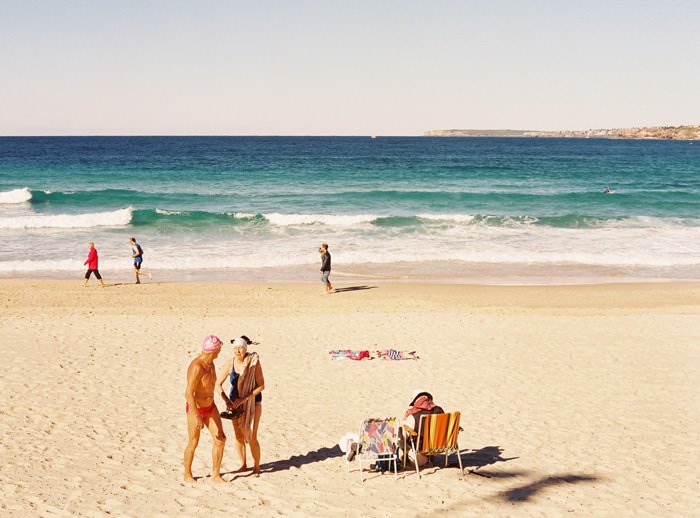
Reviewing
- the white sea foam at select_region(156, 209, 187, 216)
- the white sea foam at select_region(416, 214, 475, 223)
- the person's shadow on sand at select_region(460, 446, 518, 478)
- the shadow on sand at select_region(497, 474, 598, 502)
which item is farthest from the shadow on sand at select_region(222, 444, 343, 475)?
the white sea foam at select_region(156, 209, 187, 216)

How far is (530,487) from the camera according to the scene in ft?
23.9

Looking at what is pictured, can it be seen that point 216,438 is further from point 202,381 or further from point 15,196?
point 15,196

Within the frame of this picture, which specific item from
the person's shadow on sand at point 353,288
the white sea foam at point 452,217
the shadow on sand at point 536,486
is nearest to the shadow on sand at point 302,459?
the shadow on sand at point 536,486

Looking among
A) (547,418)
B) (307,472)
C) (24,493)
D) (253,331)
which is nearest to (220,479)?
(307,472)

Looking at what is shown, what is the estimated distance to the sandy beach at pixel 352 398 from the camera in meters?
6.99

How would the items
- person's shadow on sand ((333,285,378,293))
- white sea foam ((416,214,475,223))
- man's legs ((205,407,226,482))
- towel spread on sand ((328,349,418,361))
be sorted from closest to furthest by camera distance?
man's legs ((205,407,226,482)) < towel spread on sand ((328,349,418,361)) < person's shadow on sand ((333,285,378,293)) < white sea foam ((416,214,475,223))

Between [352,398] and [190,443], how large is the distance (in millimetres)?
3746

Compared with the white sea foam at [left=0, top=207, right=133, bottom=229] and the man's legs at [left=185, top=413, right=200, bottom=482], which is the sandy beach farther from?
the white sea foam at [left=0, top=207, right=133, bottom=229]

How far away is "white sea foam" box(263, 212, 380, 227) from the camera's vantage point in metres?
32.8

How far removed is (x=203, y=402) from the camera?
6.80m

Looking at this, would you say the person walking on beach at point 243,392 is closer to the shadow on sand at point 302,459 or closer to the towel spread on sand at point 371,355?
the shadow on sand at point 302,459

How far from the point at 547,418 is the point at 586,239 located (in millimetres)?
20981

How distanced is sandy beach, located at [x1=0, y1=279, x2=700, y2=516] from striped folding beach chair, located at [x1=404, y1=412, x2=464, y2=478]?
339 mm

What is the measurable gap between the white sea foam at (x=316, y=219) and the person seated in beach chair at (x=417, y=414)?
81.3 feet
